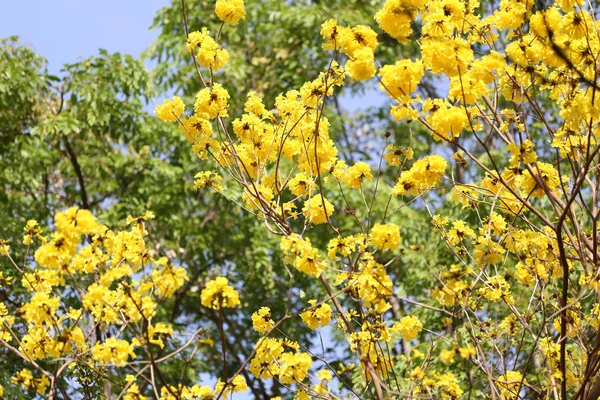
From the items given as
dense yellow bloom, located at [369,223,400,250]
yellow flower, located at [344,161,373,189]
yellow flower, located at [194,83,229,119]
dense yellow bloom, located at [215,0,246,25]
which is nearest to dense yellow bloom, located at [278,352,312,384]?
dense yellow bloom, located at [369,223,400,250]

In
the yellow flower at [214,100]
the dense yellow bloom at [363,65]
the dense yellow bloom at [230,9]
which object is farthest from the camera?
the dense yellow bloom at [230,9]

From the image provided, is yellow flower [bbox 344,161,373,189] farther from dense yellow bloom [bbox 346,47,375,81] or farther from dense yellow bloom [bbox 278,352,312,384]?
dense yellow bloom [bbox 278,352,312,384]

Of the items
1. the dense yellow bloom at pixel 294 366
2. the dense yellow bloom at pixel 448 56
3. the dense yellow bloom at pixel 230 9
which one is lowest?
the dense yellow bloom at pixel 294 366

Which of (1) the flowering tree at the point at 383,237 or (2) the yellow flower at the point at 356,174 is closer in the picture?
(1) the flowering tree at the point at 383,237

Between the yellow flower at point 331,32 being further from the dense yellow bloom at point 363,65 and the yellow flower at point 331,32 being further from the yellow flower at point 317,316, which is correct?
the yellow flower at point 317,316

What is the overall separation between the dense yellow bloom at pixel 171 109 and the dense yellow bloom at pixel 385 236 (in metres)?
1.34

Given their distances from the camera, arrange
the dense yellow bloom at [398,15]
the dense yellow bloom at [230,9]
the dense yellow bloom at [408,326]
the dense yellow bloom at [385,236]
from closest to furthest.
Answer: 1. the dense yellow bloom at [385,236]
2. the dense yellow bloom at [398,15]
3. the dense yellow bloom at [408,326]
4. the dense yellow bloom at [230,9]

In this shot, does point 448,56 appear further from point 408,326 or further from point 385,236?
point 408,326

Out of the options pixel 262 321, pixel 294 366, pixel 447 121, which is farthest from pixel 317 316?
pixel 447 121

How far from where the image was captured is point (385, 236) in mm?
3076

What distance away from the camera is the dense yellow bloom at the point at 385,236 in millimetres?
3057

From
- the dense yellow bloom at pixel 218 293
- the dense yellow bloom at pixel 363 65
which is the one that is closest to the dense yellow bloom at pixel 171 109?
the dense yellow bloom at pixel 363 65

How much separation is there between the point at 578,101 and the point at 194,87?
7591mm

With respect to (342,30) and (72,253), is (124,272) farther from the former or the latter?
(342,30)
